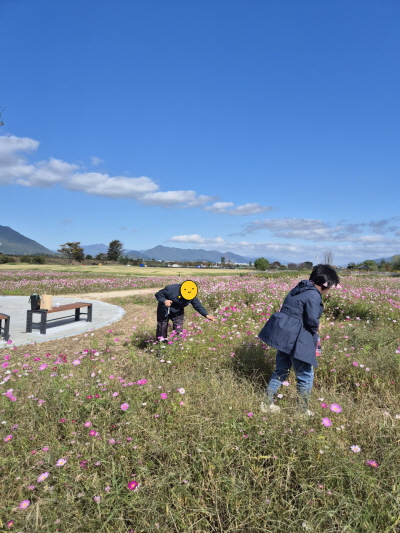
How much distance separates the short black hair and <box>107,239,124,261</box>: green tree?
233 ft

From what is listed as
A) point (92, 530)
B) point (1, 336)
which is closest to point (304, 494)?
point (92, 530)

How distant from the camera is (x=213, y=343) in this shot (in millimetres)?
5137

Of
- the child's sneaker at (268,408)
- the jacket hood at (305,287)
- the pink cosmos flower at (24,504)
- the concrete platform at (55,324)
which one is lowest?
the concrete platform at (55,324)

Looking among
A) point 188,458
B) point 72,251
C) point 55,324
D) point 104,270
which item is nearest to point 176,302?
point 188,458

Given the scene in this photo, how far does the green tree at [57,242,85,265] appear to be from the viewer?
63219 millimetres

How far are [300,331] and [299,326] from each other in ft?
0.18

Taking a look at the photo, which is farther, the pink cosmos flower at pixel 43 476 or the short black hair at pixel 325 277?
the short black hair at pixel 325 277

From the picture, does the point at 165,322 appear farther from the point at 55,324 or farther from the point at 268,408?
the point at 55,324

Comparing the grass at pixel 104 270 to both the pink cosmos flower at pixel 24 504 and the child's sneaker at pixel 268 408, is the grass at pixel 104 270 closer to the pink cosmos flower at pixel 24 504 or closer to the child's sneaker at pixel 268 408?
the child's sneaker at pixel 268 408

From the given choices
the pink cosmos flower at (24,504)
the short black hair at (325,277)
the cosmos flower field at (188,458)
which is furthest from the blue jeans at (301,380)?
the pink cosmos flower at (24,504)

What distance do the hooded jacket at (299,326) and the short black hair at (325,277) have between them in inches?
3.3

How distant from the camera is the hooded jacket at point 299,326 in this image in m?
3.21

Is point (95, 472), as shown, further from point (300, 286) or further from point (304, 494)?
point (300, 286)

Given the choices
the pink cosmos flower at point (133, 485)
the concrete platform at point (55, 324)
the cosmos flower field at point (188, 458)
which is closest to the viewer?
the cosmos flower field at point (188, 458)
